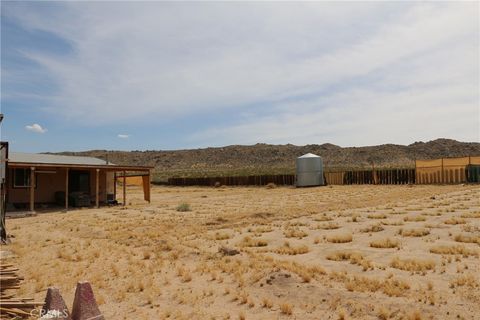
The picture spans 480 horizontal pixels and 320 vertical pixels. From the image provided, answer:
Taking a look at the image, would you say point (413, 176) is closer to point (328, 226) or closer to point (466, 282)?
point (328, 226)

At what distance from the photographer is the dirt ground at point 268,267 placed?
6.78 meters

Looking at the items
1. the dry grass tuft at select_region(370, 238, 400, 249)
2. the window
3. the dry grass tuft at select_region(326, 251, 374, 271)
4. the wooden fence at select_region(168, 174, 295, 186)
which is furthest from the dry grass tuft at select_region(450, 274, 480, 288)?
the wooden fence at select_region(168, 174, 295, 186)

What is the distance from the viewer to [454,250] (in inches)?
393

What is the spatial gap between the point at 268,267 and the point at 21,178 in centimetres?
2029

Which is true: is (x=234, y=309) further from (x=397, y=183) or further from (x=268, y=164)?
(x=268, y=164)

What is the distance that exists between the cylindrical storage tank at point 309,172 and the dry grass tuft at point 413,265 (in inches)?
1595

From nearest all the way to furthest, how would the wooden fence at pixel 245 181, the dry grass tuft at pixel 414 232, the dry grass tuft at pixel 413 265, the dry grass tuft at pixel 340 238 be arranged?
the dry grass tuft at pixel 413 265 < the dry grass tuft at pixel 340 238 < the dry grass tuft at pixel 414 232 < the wooden fence at pixel 245 181

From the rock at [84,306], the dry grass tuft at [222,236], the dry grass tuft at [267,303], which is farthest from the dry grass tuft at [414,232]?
the rock at [84,306]

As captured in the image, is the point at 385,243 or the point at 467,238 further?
the point at 467,238

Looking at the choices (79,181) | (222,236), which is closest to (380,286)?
(222,236)

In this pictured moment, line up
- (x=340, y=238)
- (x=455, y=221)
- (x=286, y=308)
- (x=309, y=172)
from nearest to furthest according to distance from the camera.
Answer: (x=286, y=308)
(x=340, y=238)
(x=455, y=221)
(x=309, y=172)

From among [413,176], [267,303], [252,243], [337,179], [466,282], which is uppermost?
[413,176]

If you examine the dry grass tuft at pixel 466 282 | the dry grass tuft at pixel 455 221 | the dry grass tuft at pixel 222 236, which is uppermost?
the dry grass tuft at pixel 455 221

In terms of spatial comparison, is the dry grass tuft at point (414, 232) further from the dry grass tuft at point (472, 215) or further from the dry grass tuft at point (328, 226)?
the dry grass tuft at point (472, 215)
